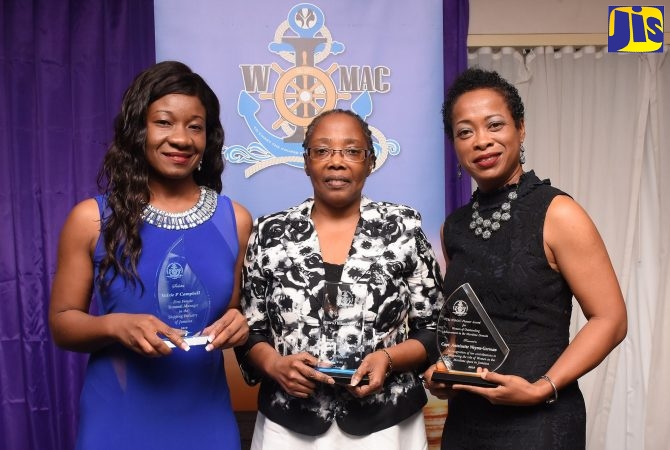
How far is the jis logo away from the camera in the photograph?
3480mm

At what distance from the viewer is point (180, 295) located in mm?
1648

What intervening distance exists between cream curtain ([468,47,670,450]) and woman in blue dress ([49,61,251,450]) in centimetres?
277

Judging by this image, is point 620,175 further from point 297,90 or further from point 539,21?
point 297,90

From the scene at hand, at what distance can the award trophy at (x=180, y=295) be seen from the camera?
1.63 m

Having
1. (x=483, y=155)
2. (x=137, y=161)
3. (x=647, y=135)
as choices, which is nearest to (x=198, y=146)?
(x=137, y=161)

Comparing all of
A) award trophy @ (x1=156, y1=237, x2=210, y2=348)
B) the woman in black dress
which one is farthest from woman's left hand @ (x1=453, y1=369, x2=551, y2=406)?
award trophy @ (x1=156, y1=237, x2=210, y2=348)

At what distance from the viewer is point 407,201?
3.53m

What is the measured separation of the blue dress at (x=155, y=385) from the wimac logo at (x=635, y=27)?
3043 mm

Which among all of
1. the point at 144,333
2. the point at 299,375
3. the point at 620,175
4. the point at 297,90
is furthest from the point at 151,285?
the point at 620,175

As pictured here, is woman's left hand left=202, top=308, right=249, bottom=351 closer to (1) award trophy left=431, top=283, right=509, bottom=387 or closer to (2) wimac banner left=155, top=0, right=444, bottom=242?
(1) award trophy left=431, top=283, right=509, bottom=387

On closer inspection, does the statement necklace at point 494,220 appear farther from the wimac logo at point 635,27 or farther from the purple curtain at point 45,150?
the wimac logo at point 635,27

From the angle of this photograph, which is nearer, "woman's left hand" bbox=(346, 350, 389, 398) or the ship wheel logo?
"woman's left hand" bbox=(346, 350, 389, 398)

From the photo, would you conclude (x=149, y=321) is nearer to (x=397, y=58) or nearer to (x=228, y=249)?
(x=228, y=249)

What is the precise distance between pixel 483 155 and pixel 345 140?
403 mm
